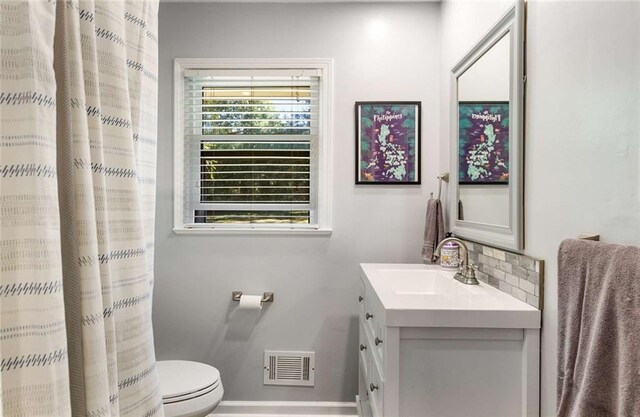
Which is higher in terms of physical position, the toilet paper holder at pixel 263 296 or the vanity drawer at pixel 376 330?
the vanity drawer at pixel 376 330

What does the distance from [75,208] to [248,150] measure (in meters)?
1.58

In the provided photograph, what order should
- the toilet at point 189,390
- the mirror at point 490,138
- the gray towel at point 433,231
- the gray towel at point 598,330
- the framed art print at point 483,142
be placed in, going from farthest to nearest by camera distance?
the gray towel at point 433,231 → the toilet at point 189,390 → the framed art print at point 483,142 → the mirror at point 490,138 → the gray towel at point 598,330

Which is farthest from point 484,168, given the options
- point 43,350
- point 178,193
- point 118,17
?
point 178,193

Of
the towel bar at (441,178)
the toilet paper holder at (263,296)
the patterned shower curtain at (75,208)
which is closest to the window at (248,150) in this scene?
the toilet paper holder at (263,296)

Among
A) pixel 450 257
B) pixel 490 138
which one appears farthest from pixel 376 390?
pixel 490 138

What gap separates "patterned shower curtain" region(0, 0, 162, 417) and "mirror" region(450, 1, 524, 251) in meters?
1.16

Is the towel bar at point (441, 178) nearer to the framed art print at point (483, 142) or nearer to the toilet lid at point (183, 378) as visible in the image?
the framed art print at point (483, 142)

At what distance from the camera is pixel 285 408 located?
200cm

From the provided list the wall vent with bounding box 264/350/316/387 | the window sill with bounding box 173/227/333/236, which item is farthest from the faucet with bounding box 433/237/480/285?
the wall vent with bounding box 264/350/316/387


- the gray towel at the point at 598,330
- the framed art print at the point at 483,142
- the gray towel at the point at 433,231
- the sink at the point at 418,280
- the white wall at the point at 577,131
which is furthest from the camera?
the gray towel at the point at 433,231

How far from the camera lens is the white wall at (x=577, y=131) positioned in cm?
76

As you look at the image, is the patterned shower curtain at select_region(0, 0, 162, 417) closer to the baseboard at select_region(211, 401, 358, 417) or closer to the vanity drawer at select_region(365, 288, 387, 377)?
the vanity drawer at select_region(365, 288, 387, 377)

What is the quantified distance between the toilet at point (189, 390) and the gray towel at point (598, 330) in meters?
1.35

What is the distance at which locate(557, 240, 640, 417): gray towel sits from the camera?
65cm
